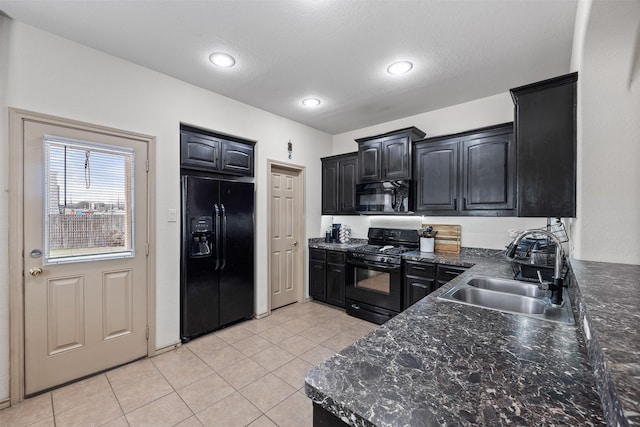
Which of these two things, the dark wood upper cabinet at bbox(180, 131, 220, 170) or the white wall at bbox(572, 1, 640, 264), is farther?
the dark wood upper cabinet at bbox(180, 131, 220, 170)

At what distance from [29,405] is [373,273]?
3217 mm

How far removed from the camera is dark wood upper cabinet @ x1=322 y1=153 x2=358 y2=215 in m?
4.13

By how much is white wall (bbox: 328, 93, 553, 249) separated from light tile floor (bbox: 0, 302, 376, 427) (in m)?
1.82

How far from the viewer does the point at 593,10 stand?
1377mm

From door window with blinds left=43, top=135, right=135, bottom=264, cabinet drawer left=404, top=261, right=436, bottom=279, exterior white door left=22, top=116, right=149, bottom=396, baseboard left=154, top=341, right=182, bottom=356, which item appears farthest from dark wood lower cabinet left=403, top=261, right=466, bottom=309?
door window with blinds left=43, top=135, right=135, bottom=264

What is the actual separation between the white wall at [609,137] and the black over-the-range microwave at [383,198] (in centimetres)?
196

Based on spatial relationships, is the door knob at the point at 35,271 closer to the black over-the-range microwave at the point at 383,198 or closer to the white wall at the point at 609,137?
the black over-the-range microwave at the point at 383,198

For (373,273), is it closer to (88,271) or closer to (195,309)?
(195,309)

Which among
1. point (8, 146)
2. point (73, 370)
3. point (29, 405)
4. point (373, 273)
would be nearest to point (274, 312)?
point (373, 273)

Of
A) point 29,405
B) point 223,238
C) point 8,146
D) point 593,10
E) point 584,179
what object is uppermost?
point 593,10

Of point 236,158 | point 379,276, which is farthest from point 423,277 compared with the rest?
point 236,158

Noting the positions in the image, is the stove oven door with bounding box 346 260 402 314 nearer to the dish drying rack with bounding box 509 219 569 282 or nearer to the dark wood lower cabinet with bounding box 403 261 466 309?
the dark wood lower cabinet with bounding box 403 261 466 309

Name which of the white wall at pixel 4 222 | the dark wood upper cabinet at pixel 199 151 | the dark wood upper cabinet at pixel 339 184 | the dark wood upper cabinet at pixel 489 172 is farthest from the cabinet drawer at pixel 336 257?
the white wall at pixel 4 222

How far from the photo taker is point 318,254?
4.14 metres
